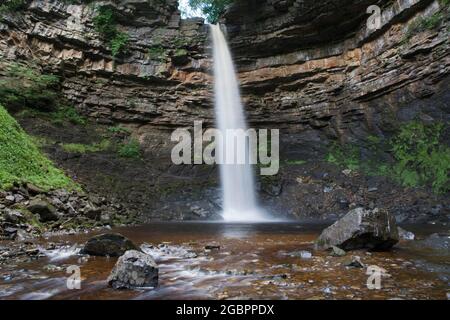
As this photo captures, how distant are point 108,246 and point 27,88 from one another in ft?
54.6

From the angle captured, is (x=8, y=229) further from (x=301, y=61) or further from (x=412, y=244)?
(x=301, y=61)

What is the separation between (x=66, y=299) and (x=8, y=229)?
19.1ft

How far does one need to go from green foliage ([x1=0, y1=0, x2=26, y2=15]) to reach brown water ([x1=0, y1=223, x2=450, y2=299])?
18979 millimetres

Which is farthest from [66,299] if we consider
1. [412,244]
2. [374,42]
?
[374,42]

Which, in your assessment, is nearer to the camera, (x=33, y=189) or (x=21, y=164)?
(x=33, y=189)

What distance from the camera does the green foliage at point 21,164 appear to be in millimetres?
11469

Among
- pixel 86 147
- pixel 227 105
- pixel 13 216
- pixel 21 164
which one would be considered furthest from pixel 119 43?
pixel 13 216

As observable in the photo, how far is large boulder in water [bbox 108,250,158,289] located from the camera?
4496 mm

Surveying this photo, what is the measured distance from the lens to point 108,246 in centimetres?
661

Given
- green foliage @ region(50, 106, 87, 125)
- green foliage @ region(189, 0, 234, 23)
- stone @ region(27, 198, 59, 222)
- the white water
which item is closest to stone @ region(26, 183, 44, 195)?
stone @ region(27, 198, 59, 222)

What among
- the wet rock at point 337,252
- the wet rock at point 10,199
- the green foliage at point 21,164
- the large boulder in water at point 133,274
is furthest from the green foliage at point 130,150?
the large boulder in water at point 133,274

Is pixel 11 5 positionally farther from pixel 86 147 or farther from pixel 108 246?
pixel 108 246

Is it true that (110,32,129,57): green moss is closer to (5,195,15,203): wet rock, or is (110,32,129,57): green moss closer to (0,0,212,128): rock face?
(0,0,212,128): rock face

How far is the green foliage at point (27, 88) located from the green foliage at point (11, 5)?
329 centimetres
